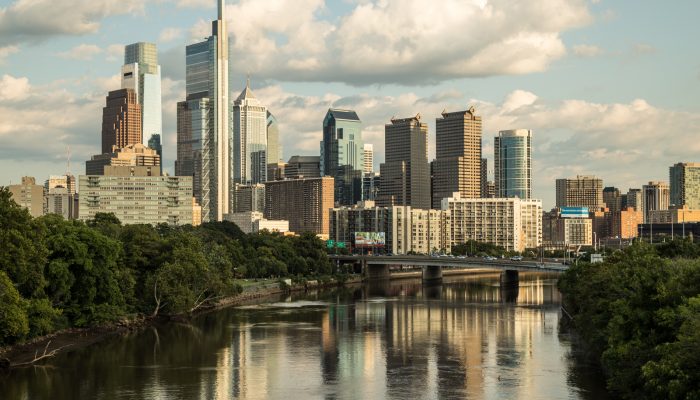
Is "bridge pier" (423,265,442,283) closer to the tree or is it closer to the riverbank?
the riverbank

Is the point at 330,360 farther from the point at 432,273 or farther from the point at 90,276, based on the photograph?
the point at 432,273

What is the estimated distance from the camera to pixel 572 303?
10225 cm

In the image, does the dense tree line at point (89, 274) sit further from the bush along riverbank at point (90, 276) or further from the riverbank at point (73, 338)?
the riverbank at point (73, 338)

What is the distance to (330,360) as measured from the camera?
249 ft

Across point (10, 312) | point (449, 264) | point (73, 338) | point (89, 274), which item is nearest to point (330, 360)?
point (73, 338)

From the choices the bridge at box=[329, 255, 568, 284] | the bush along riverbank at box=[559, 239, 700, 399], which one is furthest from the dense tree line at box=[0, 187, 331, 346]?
the bridge at box=[329, 255, 568, 284]

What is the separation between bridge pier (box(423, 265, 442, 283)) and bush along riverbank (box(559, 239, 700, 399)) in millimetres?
106027

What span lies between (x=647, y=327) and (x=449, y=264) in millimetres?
118999

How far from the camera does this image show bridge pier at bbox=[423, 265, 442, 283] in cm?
18812

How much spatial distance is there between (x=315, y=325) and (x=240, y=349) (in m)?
19.7

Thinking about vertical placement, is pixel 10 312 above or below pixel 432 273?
above

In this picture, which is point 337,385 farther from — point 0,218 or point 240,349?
point 0,218

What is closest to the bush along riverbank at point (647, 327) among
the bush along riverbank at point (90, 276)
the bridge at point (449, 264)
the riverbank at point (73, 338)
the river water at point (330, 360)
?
the river water at point (330, 360)

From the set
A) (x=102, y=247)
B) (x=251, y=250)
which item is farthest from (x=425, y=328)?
(x=251, y=250)
